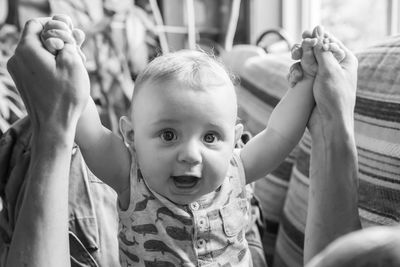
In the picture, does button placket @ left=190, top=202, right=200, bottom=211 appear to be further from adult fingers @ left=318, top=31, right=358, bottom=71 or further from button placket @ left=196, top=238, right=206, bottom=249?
adult fingers @ left=318, top=31, right=358, bottom=71

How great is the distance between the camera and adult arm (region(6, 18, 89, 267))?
78cm

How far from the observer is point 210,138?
2.85 feet

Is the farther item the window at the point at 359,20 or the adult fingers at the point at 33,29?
the window at the point at 359,20

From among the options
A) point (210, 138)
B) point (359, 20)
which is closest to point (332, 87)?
point (210, 138)

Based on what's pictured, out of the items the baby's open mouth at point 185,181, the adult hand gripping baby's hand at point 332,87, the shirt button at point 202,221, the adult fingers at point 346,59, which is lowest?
the shirt button at point 202,221

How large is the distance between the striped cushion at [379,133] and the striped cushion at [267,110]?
280 millimetres

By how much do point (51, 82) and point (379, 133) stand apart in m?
0.59

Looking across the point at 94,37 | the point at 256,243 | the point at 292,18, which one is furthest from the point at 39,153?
the point at 292,18

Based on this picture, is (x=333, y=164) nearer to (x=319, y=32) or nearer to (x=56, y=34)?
(x=319, y=32)

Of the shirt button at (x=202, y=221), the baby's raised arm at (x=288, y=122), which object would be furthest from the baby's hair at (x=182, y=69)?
the shirt button at (x=202, y=221)

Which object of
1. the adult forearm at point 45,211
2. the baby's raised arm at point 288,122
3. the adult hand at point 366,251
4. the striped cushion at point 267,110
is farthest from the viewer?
the striped cushion at point 267,110

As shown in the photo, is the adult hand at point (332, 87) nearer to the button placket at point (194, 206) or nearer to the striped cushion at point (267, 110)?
the button placket at point (194, 206)

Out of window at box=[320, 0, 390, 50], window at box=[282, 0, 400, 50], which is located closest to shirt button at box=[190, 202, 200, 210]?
window at box=[282, 0, 400, 50]

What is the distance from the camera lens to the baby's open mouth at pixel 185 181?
852mm
